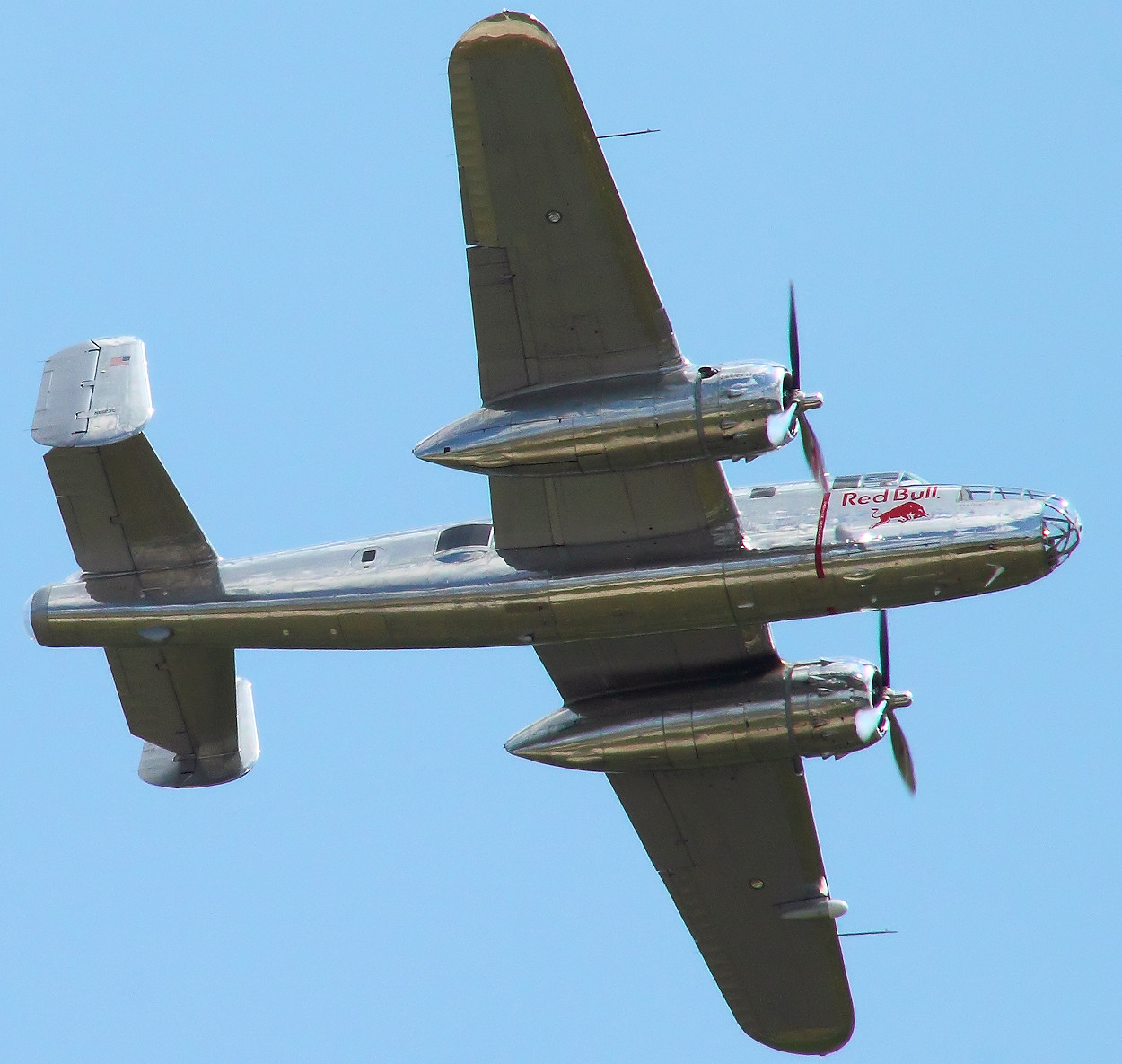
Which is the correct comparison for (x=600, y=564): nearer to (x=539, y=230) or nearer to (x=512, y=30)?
(x=539, y=230)

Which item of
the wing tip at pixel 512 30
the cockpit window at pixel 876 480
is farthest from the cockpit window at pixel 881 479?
the wing tip at pixel 512 30

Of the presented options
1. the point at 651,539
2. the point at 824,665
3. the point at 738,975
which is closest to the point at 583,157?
Answer: the point at 651,539

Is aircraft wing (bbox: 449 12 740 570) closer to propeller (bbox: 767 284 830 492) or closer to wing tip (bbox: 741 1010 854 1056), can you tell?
propeller (bbox: 767 284 830 492)

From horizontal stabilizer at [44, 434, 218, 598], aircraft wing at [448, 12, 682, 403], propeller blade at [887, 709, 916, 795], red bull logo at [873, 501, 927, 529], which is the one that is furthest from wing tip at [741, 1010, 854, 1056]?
aircraft wing at [448, 12, 682, 403]

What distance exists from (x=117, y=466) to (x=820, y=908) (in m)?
12.1

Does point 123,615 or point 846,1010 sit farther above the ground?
point 123,615

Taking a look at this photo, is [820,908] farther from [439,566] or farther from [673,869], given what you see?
[439,566]

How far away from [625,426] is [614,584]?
7.89 feet

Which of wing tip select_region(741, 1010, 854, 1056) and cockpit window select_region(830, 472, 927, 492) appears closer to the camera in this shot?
cockpit window select_region(830, 472, 927, 492)

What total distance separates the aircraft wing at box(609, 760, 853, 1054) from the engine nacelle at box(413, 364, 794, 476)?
645 cm

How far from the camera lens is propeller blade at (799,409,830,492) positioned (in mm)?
21578

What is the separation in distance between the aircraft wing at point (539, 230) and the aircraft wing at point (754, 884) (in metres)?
7.27

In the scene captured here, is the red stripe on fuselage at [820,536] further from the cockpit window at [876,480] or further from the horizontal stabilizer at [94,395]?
the horizontal stabilizer at [94,395]

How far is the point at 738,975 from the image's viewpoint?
26.5 m
